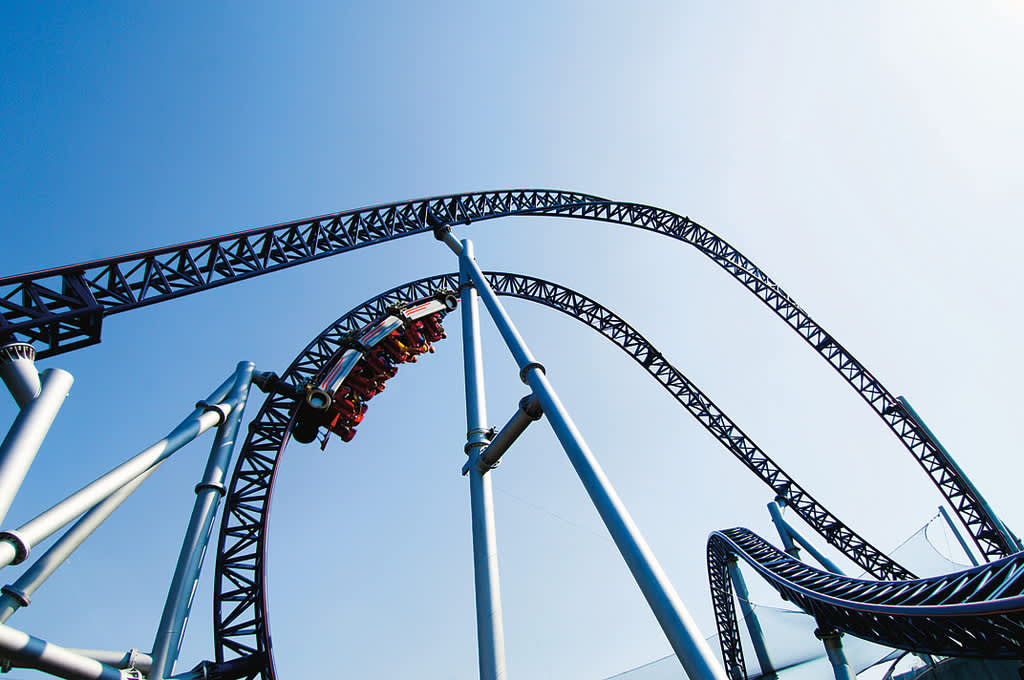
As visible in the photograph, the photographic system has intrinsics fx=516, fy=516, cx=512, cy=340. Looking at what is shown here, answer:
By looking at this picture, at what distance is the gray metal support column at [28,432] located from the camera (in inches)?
145

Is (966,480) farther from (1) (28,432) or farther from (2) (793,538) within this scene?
(1) (28,432)

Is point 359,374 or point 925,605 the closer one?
point 925,605

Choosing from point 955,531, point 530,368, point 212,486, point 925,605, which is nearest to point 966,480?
point 955,531

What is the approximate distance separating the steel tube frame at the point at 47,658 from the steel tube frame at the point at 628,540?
4.65m

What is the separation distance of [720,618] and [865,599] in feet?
29.5

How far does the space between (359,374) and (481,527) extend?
7136mm

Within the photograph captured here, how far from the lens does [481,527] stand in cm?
496

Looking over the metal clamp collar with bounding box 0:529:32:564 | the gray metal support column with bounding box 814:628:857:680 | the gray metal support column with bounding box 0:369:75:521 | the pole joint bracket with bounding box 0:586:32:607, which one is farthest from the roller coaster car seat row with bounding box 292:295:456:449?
the gray metal support column with bounding box 814:628:857:680

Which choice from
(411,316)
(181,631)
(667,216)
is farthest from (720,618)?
(181,631)

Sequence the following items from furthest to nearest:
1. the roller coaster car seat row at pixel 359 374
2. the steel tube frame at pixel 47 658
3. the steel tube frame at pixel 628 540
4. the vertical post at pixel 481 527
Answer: the roller coaster car seat row at pixel 359 374, the vertical post at pixel 481 527, the steel tube frame at pixel 47 658, the steel tube frame at pixel 628 540

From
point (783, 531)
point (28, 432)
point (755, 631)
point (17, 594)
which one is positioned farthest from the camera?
point (783, 531)

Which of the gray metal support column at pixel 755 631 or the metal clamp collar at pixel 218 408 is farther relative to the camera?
the gray metal support column at pixel 755 631

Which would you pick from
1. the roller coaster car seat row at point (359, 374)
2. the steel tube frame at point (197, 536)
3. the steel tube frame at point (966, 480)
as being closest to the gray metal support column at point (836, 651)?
the steel tube frame at point (966, 480)

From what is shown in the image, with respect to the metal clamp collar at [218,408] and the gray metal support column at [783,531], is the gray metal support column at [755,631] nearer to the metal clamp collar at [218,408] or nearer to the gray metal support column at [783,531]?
the gray metal support column at [783,531]
